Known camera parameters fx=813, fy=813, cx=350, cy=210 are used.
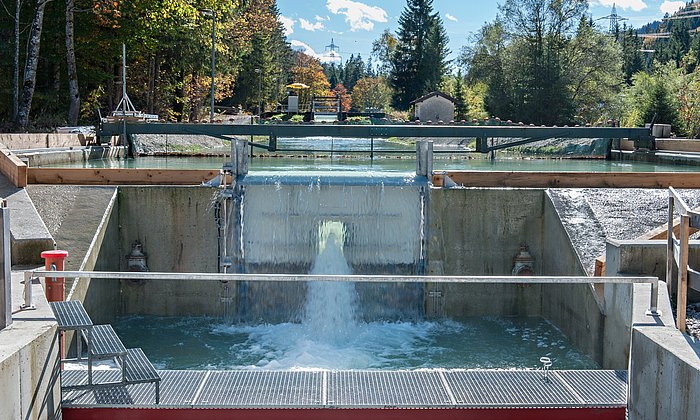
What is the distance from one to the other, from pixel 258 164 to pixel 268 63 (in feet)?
173

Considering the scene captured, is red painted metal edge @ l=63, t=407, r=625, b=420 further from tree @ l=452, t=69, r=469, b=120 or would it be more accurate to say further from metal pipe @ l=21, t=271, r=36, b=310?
tree @ l=452, t=69, r=469, b=120

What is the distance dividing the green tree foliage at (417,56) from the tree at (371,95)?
13.8 meters

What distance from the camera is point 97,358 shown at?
7.52 meters

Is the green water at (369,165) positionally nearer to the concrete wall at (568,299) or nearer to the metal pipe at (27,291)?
the concrete wall at (568,299)

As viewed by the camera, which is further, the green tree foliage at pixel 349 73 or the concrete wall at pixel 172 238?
the green tree foliage at pixel 349 73

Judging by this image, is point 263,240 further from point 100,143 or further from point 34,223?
point 100,143

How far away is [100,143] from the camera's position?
88.3ft

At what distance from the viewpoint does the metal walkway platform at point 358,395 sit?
7352 mm

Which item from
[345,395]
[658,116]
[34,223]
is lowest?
[345,395]

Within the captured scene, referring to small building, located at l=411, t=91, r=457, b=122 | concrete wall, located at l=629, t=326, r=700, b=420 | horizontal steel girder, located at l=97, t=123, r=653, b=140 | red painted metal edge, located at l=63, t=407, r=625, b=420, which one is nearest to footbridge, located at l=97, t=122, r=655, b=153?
horizontal steel girder, located at l=97, t=123, r=653, b=140

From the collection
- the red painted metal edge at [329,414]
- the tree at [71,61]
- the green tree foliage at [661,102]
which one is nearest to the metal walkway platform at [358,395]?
the red painted metal edge at [329,414]

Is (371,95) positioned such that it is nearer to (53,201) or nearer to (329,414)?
(53,201)

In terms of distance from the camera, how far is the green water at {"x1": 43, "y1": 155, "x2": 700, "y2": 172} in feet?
75.6

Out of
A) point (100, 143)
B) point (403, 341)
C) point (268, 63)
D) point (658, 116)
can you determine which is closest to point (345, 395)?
point (403, 341)
